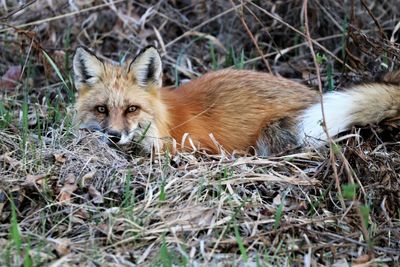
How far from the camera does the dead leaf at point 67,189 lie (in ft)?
15.1

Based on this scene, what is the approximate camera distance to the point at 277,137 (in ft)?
19.6

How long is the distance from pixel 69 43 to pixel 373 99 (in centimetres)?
395

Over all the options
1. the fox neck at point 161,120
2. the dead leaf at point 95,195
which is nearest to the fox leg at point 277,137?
the fox neck at point 161,120

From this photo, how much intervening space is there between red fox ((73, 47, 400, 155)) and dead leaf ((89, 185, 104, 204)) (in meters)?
0.73

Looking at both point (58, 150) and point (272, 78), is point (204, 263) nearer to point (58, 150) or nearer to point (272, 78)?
point (58, 150)

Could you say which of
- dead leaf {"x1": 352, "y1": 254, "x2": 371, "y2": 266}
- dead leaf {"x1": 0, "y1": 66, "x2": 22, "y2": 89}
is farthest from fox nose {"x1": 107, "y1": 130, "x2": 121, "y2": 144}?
dead leaf {"x1": 0, "y1": 66, "x2": 22, "y2": 89}

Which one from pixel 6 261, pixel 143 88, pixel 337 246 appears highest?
pixel 143 88

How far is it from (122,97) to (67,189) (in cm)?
119

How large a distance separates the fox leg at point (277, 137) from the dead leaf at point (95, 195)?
6.02 ft

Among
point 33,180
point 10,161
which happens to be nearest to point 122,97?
point 10,161

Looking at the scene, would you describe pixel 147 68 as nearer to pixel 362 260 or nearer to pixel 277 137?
pixel 277 137

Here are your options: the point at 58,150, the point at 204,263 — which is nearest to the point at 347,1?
the point at 58,150

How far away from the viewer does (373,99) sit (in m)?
5.49

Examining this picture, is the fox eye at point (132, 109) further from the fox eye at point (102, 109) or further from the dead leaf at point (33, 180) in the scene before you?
the dead leaf at point (33, 180)
